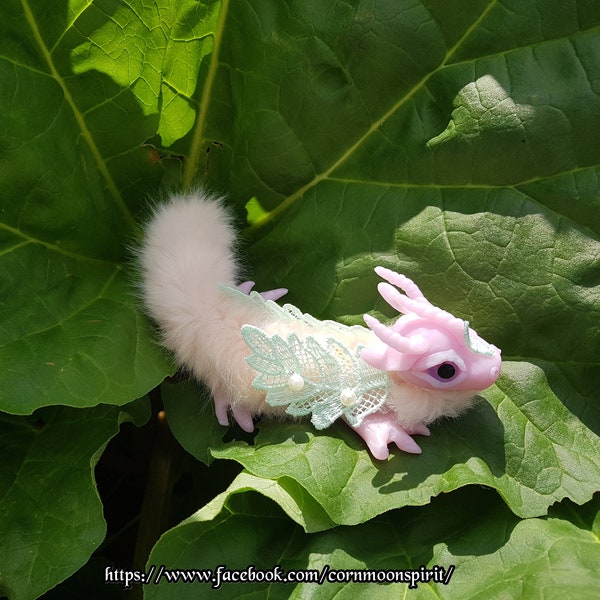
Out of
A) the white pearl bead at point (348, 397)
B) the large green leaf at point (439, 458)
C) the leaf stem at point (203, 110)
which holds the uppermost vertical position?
the leaf stem at point (203, 110)

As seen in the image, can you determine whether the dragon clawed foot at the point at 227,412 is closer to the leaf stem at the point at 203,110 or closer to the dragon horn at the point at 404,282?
the dragon horn at the point at 404,282

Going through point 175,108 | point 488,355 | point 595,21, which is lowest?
point 488,355

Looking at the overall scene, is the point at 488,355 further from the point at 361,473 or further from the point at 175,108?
the point at 175,108

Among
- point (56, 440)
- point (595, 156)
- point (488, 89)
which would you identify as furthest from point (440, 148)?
point (56, 440)

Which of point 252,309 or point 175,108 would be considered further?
point 175,108

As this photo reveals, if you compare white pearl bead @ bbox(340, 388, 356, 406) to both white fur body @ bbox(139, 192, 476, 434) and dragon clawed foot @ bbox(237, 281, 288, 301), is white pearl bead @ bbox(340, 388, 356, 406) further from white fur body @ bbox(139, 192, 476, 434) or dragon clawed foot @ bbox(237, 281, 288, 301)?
dragon clawed foot @ bbox(237, 281, 288, 301)

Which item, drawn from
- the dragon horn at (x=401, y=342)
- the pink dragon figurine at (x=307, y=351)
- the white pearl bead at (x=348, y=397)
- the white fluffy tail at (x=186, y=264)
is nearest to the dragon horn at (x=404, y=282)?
the pink dragon figurine at (x=307, y=351)

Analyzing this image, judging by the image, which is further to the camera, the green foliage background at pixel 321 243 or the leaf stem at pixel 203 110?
the leaf stem at pixel 203 110

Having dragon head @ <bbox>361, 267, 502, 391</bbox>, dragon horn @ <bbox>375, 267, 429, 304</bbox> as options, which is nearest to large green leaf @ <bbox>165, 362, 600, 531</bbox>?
dragon head @ <bbox>361, 267, 502, 391</bbox>

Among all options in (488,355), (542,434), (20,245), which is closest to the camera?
(488,355)
